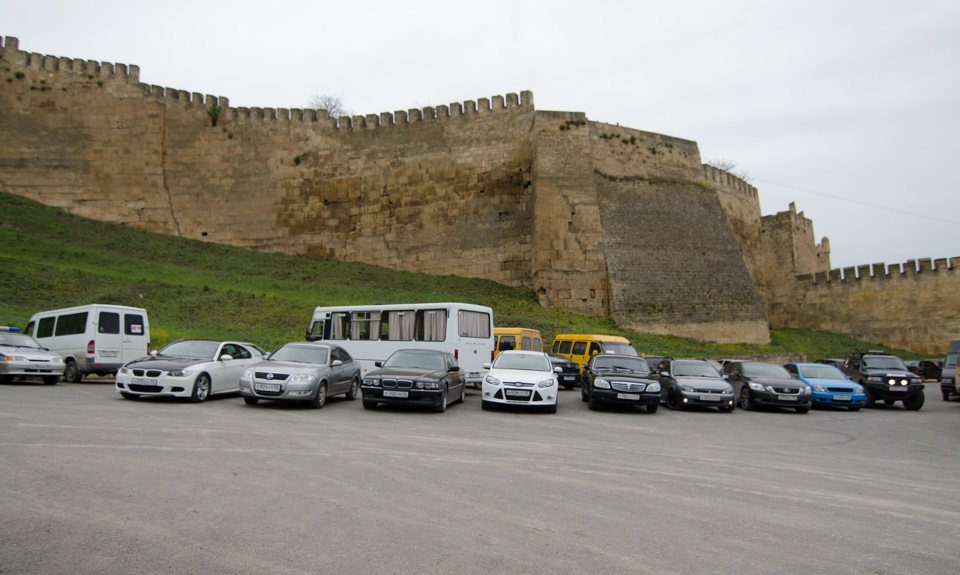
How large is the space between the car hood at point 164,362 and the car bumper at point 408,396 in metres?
3.29

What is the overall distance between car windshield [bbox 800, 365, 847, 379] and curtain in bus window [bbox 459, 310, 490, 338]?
778 centimetres

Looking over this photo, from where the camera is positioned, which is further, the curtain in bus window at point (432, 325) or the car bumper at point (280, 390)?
the curtain in bus window at point (432, 325)

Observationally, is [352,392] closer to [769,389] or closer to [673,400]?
[673,400]

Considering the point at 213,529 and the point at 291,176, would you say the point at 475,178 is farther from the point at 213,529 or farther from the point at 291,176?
the point at 213,529

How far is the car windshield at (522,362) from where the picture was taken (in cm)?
1338

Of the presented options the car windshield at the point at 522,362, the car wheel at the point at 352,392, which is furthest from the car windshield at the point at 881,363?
the car wheel at the point at 352,392

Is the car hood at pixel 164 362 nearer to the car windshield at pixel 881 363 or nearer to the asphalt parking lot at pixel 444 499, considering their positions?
the asphalt parking lot at pixel 444 499

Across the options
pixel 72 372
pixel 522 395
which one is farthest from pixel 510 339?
pixel 72 372

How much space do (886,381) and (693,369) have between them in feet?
16.9

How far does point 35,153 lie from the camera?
32438 millimetres

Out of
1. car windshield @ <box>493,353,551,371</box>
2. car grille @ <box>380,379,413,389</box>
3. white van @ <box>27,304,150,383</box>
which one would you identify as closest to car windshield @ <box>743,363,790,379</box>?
car windshield @ <box>493,353,551,371</box>

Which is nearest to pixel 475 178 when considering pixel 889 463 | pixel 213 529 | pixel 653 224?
pixel 653 224

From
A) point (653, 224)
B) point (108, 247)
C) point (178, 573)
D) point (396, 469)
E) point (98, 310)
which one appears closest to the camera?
point (178, 573)

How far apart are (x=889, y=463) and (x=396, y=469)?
617cm
